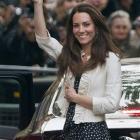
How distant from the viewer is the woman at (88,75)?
595cm

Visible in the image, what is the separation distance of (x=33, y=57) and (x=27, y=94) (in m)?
6.17

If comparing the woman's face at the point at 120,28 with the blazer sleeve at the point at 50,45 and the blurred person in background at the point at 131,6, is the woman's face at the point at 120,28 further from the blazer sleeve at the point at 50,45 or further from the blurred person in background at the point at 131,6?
the blazer sleeve at the point at 50,45

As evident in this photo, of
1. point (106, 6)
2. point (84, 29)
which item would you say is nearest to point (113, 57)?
point (84, 29)

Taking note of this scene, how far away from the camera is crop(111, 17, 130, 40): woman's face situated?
39.7 ft

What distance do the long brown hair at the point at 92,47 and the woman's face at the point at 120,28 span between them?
582 cm

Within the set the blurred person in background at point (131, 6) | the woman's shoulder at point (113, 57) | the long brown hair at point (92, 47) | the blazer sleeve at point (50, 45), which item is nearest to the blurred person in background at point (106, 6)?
the blurred person in background at point (131, 6)

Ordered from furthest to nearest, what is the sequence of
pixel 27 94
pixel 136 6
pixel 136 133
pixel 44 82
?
pixel 136 6
pixel 44 82
pixel 27 94
pixel 136 133

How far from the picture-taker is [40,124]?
635 cm

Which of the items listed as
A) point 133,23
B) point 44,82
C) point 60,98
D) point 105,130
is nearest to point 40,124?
point 60,98

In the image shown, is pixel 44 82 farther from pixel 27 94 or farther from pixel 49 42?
pixel 49 42

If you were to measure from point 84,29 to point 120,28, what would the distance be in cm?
600

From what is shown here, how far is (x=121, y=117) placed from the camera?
239 inches

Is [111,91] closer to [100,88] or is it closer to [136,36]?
[100,88]

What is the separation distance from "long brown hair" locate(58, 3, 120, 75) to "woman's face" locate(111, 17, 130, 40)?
5818 millimetres
